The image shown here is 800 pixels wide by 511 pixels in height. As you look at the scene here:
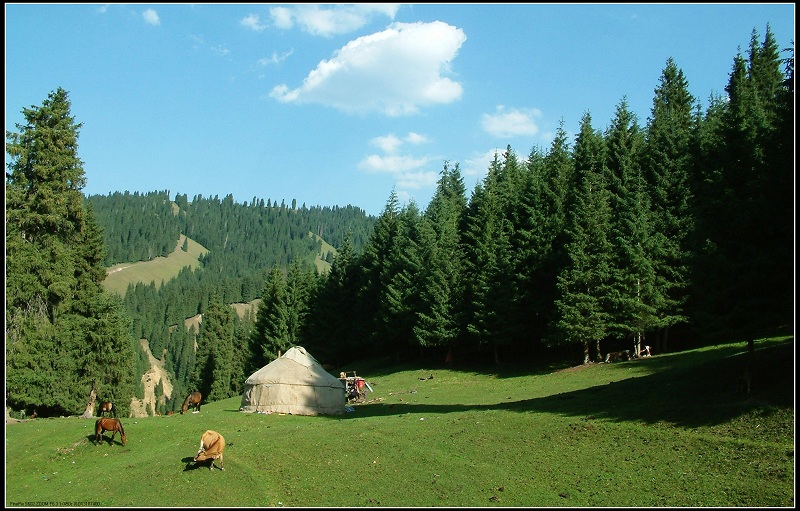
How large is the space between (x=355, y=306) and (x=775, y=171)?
53.6m

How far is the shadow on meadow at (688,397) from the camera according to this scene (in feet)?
64.7

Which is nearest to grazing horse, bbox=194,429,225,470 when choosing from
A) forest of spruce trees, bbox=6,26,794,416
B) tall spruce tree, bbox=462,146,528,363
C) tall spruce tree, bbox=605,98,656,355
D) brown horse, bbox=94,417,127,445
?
brown horse, bbox=94,417,127,445

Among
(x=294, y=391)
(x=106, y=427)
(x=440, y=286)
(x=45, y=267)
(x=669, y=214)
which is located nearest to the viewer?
(x=106, y=427)

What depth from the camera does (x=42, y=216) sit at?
3647 centimetres

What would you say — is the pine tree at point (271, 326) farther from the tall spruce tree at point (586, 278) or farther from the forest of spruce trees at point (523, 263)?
the tall spruce tree at point (586, 278)

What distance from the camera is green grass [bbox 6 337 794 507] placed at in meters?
15.6

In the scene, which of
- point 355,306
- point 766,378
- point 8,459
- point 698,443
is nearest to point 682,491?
point 698,443

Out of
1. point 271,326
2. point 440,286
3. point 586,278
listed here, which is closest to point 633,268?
point 586,278

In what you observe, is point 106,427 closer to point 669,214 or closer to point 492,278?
point 492,278

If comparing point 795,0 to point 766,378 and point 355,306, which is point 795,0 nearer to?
point 766,378

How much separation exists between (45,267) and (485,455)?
3067cm

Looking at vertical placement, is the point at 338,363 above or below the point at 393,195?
below

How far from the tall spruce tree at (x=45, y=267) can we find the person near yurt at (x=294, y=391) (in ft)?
44.9

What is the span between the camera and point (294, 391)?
34156mm
